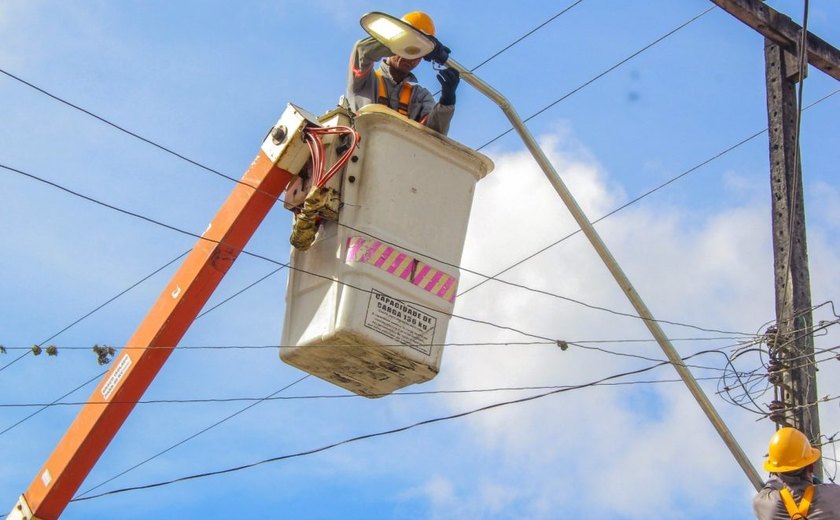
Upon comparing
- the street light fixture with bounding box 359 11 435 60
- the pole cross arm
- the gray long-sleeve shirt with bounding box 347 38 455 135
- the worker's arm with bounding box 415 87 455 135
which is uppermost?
the pole cross arm

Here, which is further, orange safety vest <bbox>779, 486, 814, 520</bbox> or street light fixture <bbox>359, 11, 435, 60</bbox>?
street light fixture <bbox>359, 11, 435, 60</bbox>

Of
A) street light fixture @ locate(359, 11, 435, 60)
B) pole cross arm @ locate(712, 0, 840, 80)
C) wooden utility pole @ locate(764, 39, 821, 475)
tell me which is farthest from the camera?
pole cross arm @ locate(712, 0, 840, 80)

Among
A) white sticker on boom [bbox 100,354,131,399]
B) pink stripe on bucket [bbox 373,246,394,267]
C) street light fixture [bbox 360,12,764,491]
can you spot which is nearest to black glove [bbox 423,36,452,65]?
street light fixture [bbox 360,12,764,491]

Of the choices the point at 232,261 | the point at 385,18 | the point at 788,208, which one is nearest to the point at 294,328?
the point at 232,261

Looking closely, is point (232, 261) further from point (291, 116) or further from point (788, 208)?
point (788, 208)

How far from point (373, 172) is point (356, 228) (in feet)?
1.13

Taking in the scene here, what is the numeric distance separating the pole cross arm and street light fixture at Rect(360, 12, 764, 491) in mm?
2445

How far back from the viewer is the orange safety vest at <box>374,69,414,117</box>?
9.09m

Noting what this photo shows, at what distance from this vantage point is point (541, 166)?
29.2 ft

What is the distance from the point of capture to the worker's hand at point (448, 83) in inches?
343

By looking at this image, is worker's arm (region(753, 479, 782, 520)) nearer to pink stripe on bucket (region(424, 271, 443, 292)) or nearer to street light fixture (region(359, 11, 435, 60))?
pink stripe on bucket (region(424, 271, 443, 292))

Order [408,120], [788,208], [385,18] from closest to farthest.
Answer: [385,18] → [408,120] → [788,208]

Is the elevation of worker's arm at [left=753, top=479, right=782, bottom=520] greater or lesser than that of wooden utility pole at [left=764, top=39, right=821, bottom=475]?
lesser

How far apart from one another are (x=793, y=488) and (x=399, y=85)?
3.25 meters
